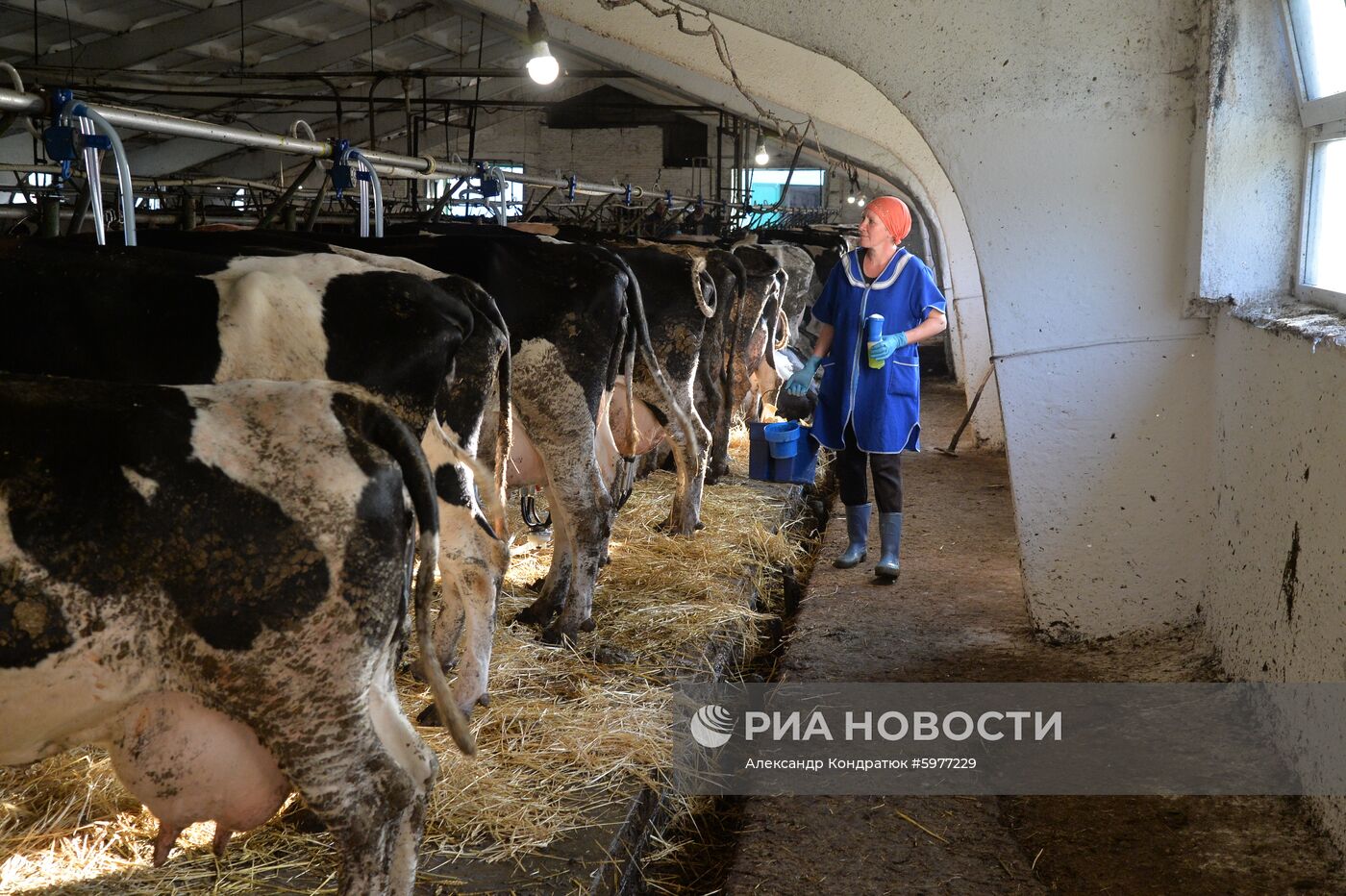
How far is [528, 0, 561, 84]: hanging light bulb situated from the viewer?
256 inches

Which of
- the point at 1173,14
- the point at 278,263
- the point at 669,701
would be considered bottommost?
the point at 669,701

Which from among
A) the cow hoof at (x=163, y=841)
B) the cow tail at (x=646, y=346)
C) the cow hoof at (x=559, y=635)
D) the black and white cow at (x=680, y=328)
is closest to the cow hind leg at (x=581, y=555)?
the cow hoof at (x=559, y=635)

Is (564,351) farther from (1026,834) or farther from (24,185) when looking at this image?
(24,185)

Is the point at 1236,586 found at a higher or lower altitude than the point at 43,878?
higher

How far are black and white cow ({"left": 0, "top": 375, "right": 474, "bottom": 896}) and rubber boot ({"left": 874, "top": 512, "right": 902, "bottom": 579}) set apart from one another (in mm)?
4302

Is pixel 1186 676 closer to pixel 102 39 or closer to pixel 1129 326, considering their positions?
pixel 1129 326

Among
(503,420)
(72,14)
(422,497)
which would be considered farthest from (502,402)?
(72,14)

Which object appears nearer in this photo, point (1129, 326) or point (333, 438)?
point (333, 438)

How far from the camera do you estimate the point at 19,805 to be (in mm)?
3471

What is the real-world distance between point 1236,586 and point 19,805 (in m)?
4.44

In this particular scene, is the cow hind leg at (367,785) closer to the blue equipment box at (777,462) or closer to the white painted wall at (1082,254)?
the white painted wall at (1082,254)

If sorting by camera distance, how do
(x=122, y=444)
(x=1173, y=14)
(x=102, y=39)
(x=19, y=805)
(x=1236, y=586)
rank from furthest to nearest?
(x=102, y=39) < (x=1173, y=14) < (x=1236, y=586) < (x=19, y=805) < (x=122, y=444)

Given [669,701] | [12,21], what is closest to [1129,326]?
[669,701]

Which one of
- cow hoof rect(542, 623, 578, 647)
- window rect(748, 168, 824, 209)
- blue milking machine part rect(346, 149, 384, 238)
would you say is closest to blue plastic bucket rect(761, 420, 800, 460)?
cow hoof rect(542, 623, 578, 647)
